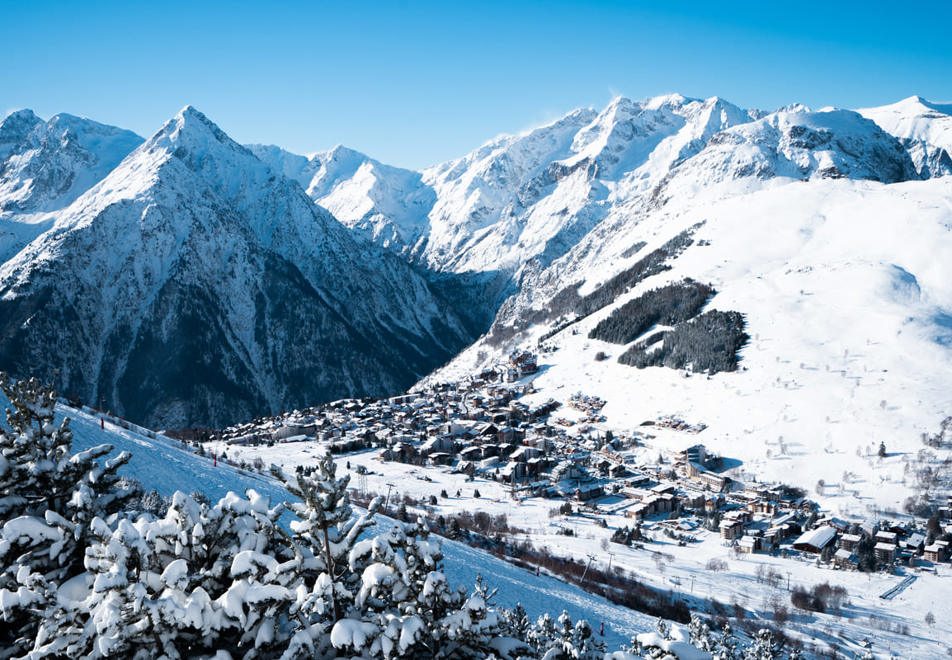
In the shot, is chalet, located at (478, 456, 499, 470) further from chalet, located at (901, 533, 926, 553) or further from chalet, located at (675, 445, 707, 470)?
chalet, located at (901, 533, 926, 553)

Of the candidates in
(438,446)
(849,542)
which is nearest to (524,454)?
(438,446)

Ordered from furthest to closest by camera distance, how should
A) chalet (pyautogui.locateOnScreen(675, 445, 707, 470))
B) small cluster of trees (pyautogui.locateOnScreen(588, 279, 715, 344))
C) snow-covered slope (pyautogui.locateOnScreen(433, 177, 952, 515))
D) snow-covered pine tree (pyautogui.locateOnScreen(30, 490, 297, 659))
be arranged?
small cluster of trees (pyautogui.locateOnScreen(588, 279, 715, 344)), chalet (pyautogui.locateOnScreen(675, 445, 707, 470)), snow-covered slope (pyautogui.locateOnScreen(433, 177, 952, 515)), snow-covered pine tree (pyautogui.locateOnScreen(30, 490, 297, 659))

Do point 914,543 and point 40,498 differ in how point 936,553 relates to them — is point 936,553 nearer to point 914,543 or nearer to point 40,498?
point 914,543

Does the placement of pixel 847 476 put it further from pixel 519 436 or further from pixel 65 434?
pixel 65 434

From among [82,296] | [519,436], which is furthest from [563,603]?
[82,296]

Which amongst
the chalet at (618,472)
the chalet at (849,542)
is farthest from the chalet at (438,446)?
the chalet at (849,542)

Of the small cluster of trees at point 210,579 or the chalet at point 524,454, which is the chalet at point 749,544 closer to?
the chalet at point 524,454

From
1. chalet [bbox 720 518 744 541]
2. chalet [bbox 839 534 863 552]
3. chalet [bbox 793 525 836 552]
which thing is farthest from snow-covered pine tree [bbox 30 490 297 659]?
chalet [bbox 839 534 863 552]
